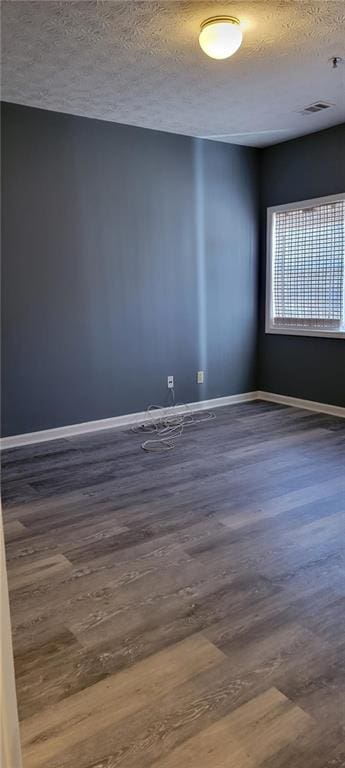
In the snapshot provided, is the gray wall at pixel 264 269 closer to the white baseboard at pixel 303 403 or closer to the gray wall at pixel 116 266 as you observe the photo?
the white baseboard at pixel 303 403

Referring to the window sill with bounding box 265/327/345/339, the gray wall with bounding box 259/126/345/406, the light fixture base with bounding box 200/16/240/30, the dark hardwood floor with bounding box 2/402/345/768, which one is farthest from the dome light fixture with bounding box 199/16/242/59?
the window sill with bounding box 265/327/345/339

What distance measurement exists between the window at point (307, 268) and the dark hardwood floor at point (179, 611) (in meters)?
1.81

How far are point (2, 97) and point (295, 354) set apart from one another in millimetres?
3386

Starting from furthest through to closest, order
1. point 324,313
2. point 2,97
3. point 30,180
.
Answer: point 324,313 < point 30,180 < point 2,97

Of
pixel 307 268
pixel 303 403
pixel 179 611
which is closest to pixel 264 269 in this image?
pixel 307 268

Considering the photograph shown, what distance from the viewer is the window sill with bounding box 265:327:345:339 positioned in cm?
471

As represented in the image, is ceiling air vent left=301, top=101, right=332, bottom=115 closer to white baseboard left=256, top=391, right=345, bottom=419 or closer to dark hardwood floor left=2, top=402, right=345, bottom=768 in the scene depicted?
white baseboard left=256, top=391, right=345, bottom=419

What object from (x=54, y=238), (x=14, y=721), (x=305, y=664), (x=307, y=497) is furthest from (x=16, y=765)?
(x=54, y=238)

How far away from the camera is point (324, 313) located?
486cm

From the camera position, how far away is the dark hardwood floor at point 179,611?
141 cm

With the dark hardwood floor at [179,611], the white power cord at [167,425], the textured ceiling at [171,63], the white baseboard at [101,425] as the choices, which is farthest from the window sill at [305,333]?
the textured ceiling at [171,63]

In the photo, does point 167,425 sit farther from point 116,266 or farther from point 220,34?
point 220,34

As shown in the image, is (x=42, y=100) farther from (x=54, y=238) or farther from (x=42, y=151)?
(x=54, y=238)

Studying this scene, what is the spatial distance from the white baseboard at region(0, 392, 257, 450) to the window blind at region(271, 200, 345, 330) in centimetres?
103
